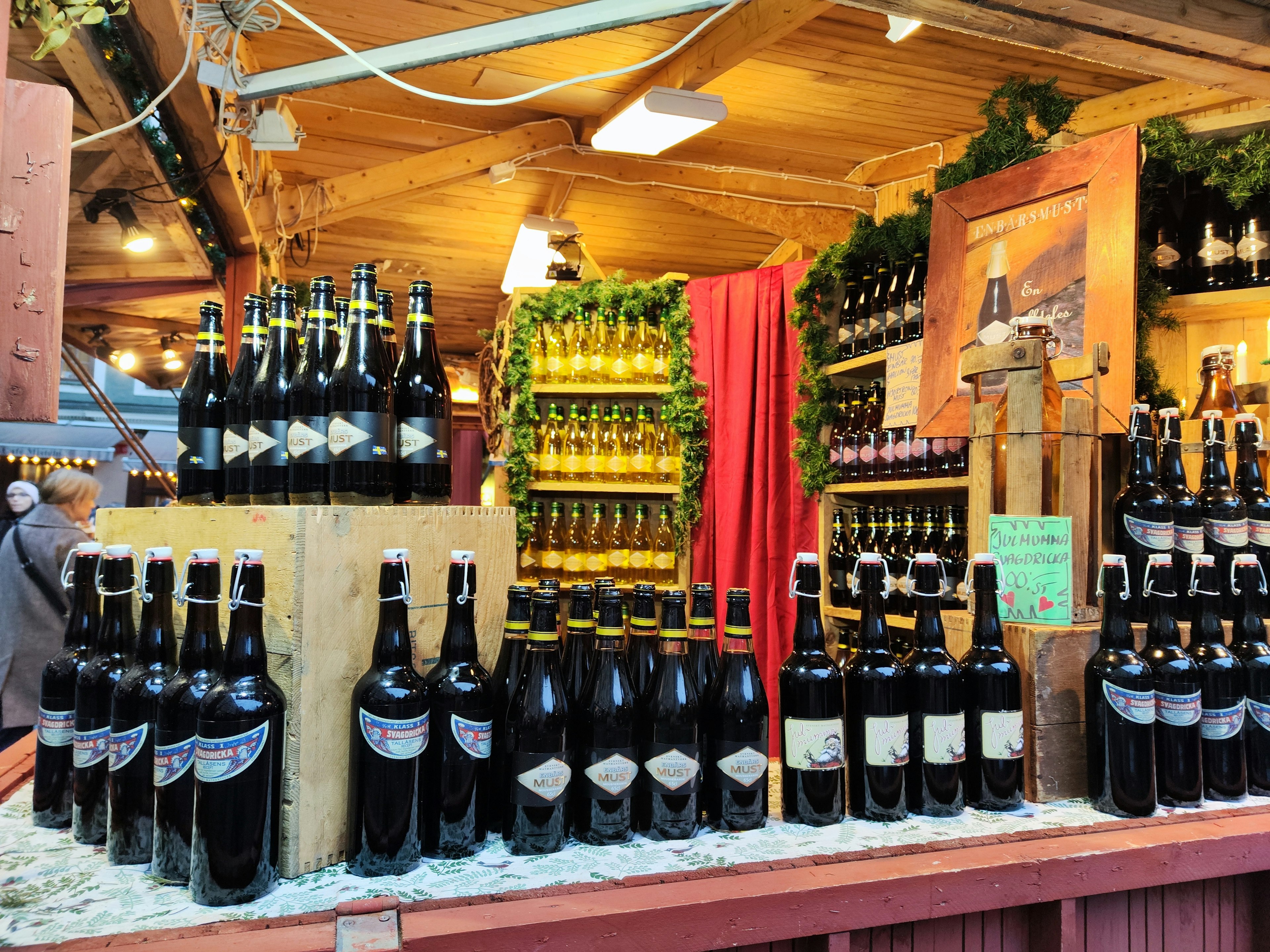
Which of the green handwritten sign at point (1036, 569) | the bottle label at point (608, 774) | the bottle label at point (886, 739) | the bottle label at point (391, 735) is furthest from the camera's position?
the green handwritten sign at point (1036, 569)

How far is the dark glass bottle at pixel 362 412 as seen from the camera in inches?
50.9

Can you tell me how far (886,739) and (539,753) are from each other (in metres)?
0.53

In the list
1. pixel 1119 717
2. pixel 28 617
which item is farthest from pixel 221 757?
pixel 28 617

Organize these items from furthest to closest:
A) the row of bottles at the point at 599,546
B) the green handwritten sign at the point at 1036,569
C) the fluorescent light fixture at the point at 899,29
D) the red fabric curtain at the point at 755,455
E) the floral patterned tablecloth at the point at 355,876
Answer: the row of bottles at the point at 599,546
the red fabric curtain at the point at 755,455
the fluorescent light fixture at the point at 899,29
the green handwritten sign at the point at 1036,569
the floral patterned tablecloth at the point at 355,876

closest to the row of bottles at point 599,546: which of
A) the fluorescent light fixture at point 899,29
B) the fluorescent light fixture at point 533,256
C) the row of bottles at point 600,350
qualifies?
the row of bottles at point 600,350

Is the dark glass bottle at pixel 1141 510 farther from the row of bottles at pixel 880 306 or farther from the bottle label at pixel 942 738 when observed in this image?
the row of bottles at pixel 880 306

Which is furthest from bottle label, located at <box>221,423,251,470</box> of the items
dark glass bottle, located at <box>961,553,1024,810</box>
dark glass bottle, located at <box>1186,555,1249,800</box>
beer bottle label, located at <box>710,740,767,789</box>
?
dark glass bottle, located at <box>1186,555,1249,800</box>

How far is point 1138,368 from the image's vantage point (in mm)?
2273

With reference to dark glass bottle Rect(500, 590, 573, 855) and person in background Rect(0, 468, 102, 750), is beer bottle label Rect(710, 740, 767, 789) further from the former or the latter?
person in background Rect(0, 468, 102, 750)

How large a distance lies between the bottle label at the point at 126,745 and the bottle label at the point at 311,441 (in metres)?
0.42

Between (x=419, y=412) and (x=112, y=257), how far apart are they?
3.04 meters

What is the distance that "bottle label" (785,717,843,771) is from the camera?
133 centimetres

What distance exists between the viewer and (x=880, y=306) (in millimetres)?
3344

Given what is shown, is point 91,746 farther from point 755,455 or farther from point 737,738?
point 755,455
